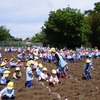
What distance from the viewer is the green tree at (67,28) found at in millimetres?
64500

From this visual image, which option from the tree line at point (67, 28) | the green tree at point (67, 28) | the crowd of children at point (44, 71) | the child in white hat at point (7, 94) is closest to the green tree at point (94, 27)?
the tree line at point (67, 28)

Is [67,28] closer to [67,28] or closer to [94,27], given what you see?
[67,28]

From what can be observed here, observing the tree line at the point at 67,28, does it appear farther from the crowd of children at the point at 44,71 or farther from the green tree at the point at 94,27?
the crowd of children at the point at 44,71

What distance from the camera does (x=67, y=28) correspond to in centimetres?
6469

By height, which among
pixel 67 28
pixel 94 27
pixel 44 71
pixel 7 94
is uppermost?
pixel 94 27

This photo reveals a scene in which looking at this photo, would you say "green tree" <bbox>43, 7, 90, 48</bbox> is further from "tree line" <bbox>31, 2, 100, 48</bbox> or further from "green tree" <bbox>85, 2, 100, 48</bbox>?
"green tree" <bbox>85, 2, 100, 48</bbox>

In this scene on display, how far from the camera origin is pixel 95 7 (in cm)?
8088

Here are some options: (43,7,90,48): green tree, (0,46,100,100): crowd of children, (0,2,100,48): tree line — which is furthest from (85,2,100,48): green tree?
(0,46,100,100): crowd of children

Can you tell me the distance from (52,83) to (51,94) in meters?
3.62

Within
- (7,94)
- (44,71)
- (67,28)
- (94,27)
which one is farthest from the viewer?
(94,27)

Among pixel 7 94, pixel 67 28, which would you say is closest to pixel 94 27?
pixel 67 28

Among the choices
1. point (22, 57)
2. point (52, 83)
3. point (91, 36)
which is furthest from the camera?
point (91, 36)

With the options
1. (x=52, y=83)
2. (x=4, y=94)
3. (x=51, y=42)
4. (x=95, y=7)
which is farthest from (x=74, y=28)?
(x=4, y=94)

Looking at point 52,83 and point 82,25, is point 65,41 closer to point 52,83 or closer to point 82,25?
point 82,25
